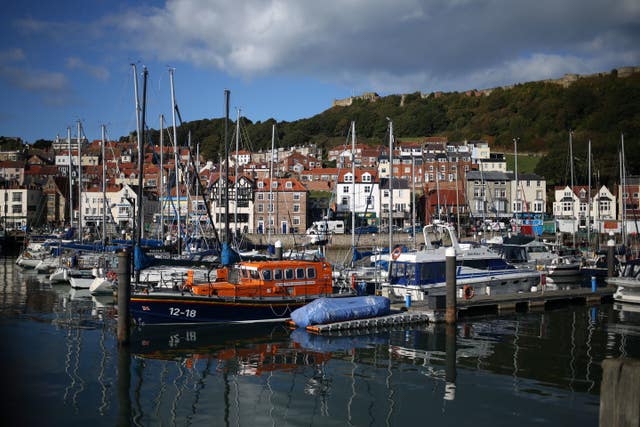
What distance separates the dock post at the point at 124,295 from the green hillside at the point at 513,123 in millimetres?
78704

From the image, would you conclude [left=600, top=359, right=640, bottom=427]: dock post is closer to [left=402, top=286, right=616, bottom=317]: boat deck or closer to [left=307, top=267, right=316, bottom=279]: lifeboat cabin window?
[left=307, top=267, right=316, bottom=279]: lifeboat cabin window

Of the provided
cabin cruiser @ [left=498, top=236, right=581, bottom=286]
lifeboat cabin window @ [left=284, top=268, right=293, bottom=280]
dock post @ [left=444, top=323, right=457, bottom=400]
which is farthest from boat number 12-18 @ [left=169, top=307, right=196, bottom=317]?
cabin cruiser @ [left=498, top=236, right=581, bottom=286]

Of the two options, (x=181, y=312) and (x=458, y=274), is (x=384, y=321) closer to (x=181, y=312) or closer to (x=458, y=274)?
(x=458, y=274)

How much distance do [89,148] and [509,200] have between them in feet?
314

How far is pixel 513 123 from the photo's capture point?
135500 mm

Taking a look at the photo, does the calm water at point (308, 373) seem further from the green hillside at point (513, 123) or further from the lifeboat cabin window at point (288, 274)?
the green hillside at point (513, 123)

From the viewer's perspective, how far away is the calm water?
44.7 feet

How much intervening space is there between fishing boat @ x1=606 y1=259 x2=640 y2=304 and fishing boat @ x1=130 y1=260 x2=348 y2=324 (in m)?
15.3

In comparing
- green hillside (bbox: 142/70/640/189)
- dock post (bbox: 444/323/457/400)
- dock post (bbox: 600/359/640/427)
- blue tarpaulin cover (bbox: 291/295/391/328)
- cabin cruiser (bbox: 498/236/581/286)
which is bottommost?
dock post (bbox: 444/323/457/400)

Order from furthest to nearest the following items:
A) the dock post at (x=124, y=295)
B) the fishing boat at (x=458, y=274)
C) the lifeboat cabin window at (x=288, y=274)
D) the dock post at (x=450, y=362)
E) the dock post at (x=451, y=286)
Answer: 1. the fishing boat at (x=458, y=274)
2. the lifeboat cabin window at (x=288, y=274)
3. the dock post at (x=451, y=286)
4. the dock post at (x=124, y=295)
5. the dock post at (x=450, y=362)

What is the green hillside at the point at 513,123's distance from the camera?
305 feet

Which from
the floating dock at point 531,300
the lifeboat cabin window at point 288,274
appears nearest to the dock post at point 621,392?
the lifeboat cabin window at point 288,274

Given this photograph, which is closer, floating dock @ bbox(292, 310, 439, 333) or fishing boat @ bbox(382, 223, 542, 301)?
floating dock @ bbox(292, 310, 439, 333)

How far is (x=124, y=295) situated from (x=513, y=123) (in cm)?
12886
